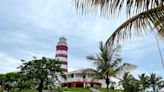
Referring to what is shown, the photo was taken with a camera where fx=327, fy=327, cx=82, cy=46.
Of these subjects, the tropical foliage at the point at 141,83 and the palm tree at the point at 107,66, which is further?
the tropical foliage at the point at 141,83

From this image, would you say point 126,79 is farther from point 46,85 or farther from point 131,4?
point 131,4

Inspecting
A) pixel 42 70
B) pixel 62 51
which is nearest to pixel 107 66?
pixel 42 70

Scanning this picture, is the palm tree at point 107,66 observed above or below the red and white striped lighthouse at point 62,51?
below

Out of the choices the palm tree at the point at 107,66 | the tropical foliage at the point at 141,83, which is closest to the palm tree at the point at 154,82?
the tropical foliage at the point at 141,83

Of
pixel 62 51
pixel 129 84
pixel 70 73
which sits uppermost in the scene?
pixel 62 51

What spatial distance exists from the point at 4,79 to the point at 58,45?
47.0 feet

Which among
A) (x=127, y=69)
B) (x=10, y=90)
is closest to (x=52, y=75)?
(x=10, y=90)

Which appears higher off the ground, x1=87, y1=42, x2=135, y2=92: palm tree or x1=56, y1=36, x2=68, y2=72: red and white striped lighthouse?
x1=56, y1=36, x2=68, y2=72: red and white striped lighthouse

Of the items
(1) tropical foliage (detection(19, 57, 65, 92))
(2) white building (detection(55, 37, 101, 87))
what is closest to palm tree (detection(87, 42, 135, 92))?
(1) tropical foliage (detection(19, 57, 65, 92))

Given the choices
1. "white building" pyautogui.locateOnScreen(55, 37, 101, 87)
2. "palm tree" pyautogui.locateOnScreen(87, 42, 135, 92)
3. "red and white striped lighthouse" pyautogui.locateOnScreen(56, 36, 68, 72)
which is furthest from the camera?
"white building" pyautogui.locateOnScreen(55, 37, 101, 87)

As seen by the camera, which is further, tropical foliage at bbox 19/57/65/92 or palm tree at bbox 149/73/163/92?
palm tree at bbox 149/73/163/92

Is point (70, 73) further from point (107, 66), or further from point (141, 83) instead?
point (107, 66)

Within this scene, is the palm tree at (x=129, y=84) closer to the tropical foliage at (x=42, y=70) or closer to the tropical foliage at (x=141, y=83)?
the tropical foliage at (x=141, y=83)

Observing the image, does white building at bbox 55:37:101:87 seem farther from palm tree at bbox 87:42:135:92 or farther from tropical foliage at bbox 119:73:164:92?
palm tree at bbox 87:42:135:92
